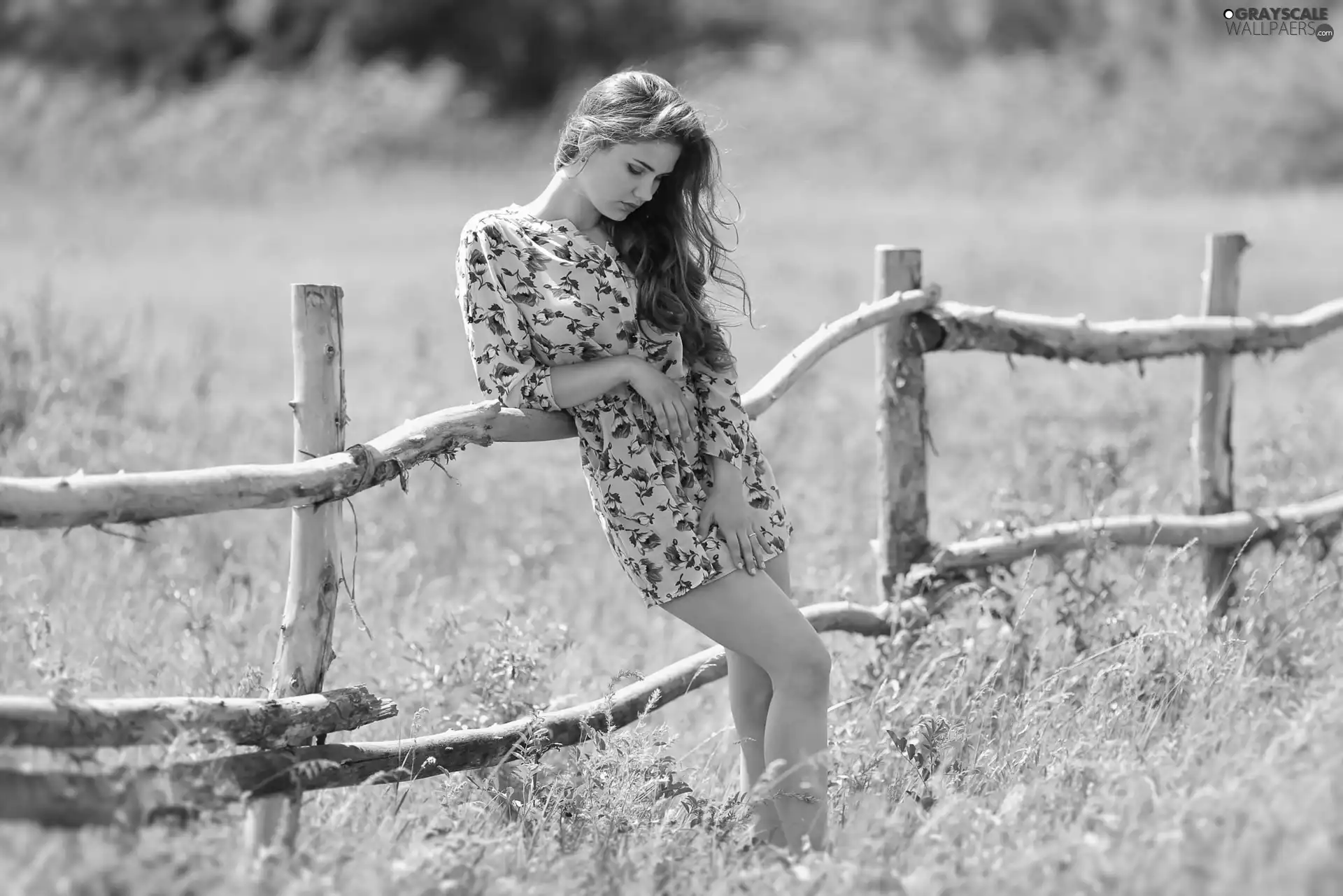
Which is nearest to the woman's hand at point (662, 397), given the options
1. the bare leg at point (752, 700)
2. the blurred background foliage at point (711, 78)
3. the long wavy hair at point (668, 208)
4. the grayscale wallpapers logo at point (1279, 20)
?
the long wavy hair at point (668, 208)

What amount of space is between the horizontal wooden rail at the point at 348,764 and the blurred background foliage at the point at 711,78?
17.1 metres

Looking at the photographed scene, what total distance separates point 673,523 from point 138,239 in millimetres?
13683

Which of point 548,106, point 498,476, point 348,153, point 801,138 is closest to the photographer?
point 498,476

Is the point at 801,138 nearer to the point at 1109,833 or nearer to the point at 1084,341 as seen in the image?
the point at 1084,341

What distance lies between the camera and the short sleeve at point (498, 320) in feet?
9.55

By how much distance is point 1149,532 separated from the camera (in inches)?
179

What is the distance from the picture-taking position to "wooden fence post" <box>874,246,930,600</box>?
4.27 meters

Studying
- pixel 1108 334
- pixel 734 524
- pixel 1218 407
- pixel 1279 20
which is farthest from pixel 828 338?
pixel 1279 20

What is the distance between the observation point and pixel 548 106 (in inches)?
1172

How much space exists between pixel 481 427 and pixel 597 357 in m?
0.29

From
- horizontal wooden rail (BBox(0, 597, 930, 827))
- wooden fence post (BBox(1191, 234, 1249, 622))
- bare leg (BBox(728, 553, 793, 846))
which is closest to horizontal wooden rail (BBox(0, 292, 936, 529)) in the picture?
horizontal wooden rail (BBox(0, 597, 930, 827))

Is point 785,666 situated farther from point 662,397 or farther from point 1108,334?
point 1108,334

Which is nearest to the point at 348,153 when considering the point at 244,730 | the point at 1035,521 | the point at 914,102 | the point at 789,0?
the point at 914,102

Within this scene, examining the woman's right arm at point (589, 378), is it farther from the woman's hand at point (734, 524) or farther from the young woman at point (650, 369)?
the woman's hand at point (734, 524)
